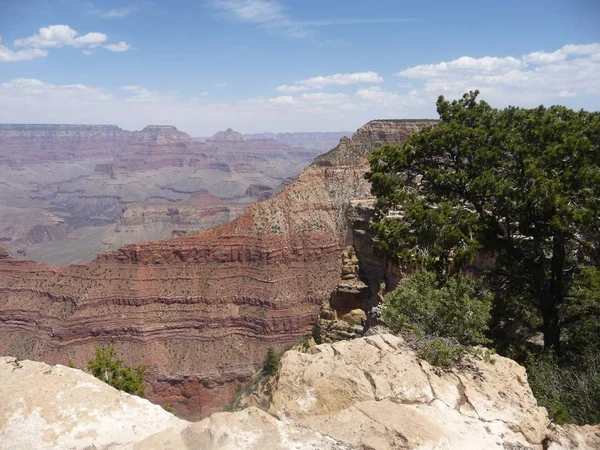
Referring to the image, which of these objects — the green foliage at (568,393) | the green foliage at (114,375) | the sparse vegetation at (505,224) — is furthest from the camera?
the green foliage at (114,375)

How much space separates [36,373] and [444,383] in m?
6.26

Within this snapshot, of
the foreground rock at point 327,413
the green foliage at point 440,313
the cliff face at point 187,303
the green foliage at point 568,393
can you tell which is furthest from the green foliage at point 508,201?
the cliff face at point 187,303

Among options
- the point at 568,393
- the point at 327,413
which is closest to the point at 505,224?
A: the point at 568,393

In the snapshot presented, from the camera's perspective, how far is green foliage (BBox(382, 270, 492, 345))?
8523 millimetres

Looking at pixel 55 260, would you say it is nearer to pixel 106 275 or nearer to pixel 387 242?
pixel 106 275

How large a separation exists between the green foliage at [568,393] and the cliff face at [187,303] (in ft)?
129

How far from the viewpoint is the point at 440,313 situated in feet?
28.9

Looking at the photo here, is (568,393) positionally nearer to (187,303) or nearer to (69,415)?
(69,415)

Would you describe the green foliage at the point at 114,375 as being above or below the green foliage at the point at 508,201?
below

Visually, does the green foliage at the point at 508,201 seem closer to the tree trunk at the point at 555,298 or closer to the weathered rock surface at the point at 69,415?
the tree trunk at the point at 555,298

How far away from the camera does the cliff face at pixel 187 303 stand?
51219 millimetres

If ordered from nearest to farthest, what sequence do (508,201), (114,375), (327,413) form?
(327,413)
(508,201)
(114,375)

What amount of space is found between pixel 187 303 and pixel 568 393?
54155 mm

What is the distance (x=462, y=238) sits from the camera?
1103 centimetres
